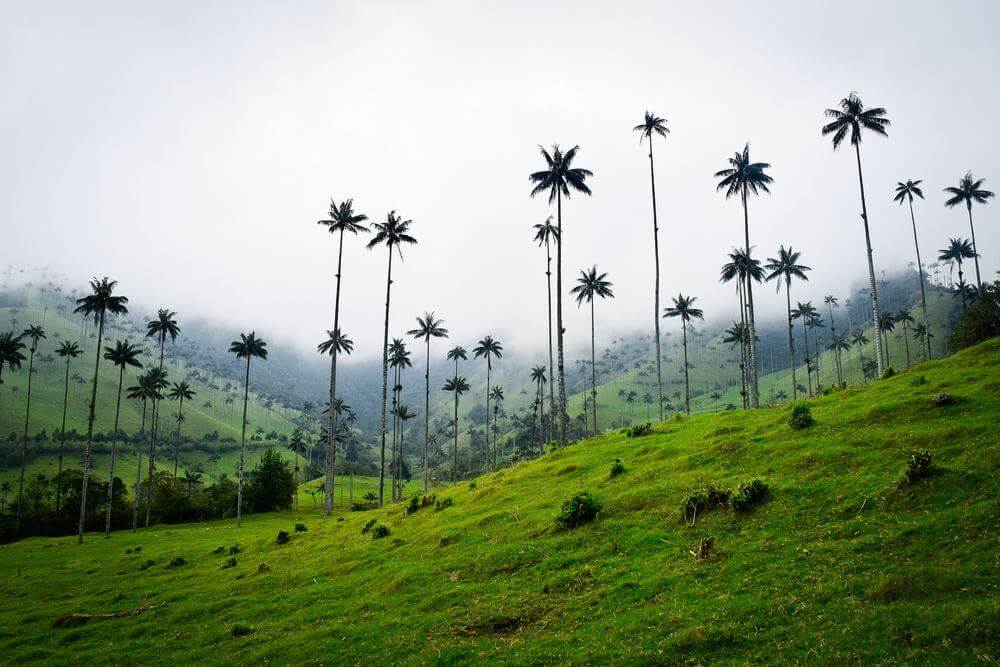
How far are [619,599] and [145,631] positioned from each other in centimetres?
2276

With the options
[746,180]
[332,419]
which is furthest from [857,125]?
[332,419]

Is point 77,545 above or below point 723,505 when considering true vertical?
below

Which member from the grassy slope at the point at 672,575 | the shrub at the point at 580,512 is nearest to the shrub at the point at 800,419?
the grassy slope at the point at 672,575

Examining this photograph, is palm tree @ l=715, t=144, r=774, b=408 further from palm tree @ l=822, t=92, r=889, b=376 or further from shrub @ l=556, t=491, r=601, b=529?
shrub @ l=556, t=491, r=601, b=529

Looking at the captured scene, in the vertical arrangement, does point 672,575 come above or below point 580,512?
below

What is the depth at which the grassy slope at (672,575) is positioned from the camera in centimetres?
1230

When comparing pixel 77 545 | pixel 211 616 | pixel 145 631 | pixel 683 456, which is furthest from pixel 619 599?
pixel 77 545

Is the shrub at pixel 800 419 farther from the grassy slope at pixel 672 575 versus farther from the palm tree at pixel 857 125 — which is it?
the palm tree at pixel 857 125

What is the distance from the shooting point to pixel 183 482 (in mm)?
128875

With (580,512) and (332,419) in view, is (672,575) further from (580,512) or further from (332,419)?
(332,419)

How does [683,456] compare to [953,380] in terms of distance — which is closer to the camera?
[953,380]

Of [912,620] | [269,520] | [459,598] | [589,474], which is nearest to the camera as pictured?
[912,620]

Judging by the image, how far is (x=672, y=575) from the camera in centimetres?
1656

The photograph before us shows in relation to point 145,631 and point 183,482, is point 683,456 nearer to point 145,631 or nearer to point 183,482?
point 145,631
